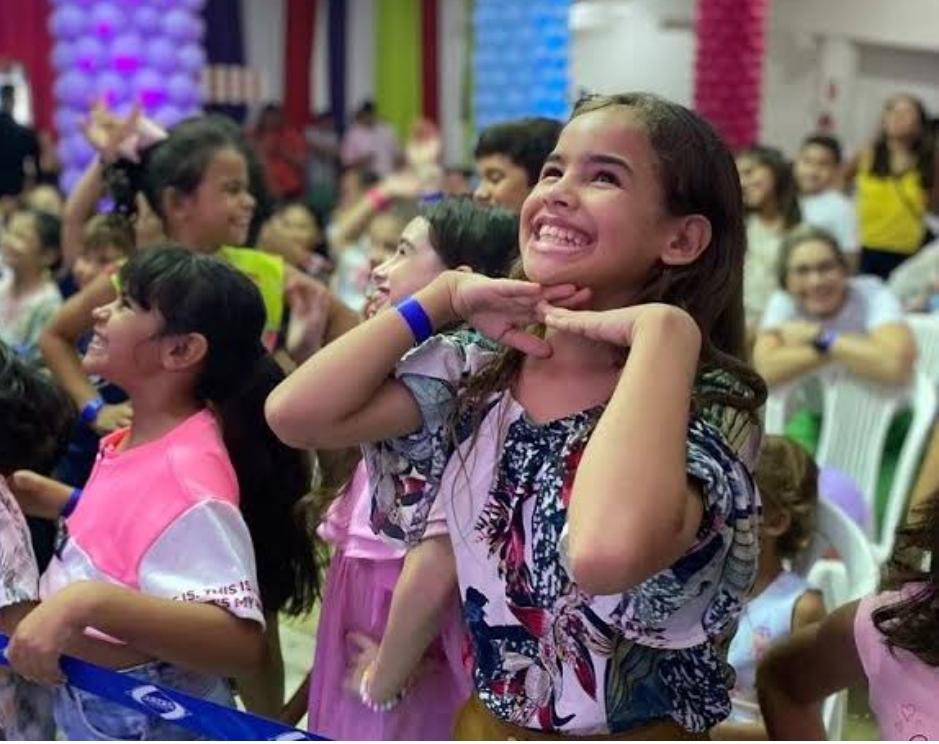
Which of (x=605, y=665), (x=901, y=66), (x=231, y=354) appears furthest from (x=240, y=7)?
(x=605, y=665)

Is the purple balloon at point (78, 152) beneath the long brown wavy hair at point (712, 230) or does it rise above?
beneath

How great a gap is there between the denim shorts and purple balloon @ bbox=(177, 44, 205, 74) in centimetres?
470

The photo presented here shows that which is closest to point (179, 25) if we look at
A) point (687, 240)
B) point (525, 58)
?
point (525, 58)

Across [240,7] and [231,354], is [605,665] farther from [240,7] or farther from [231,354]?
[240,7]

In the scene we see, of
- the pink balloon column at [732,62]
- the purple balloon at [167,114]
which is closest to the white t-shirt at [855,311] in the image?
the purple balloon at [167,114]

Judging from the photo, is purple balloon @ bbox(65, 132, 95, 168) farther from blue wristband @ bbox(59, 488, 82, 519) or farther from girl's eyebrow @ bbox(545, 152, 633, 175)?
girl's eyebrow @ bbox(545, 152, 633, 175)

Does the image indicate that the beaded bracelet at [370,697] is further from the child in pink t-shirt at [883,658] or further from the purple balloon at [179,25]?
the purple balloon at [179,25]

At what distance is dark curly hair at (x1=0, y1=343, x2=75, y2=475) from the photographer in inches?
74.2

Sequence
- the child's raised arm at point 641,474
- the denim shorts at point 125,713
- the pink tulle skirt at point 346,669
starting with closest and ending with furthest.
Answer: the child's raised arm at point 641,474 → the denim shorts at point 125,713 → the pink tulle skirt at point 346,669

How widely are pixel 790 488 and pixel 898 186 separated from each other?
431cm

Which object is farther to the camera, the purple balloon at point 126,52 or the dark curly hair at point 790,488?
the purple balloon at point 126,52

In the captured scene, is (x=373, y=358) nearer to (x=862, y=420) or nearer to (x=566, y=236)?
(x=566, y=236)

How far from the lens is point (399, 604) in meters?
1.52

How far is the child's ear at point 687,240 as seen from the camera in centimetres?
133
